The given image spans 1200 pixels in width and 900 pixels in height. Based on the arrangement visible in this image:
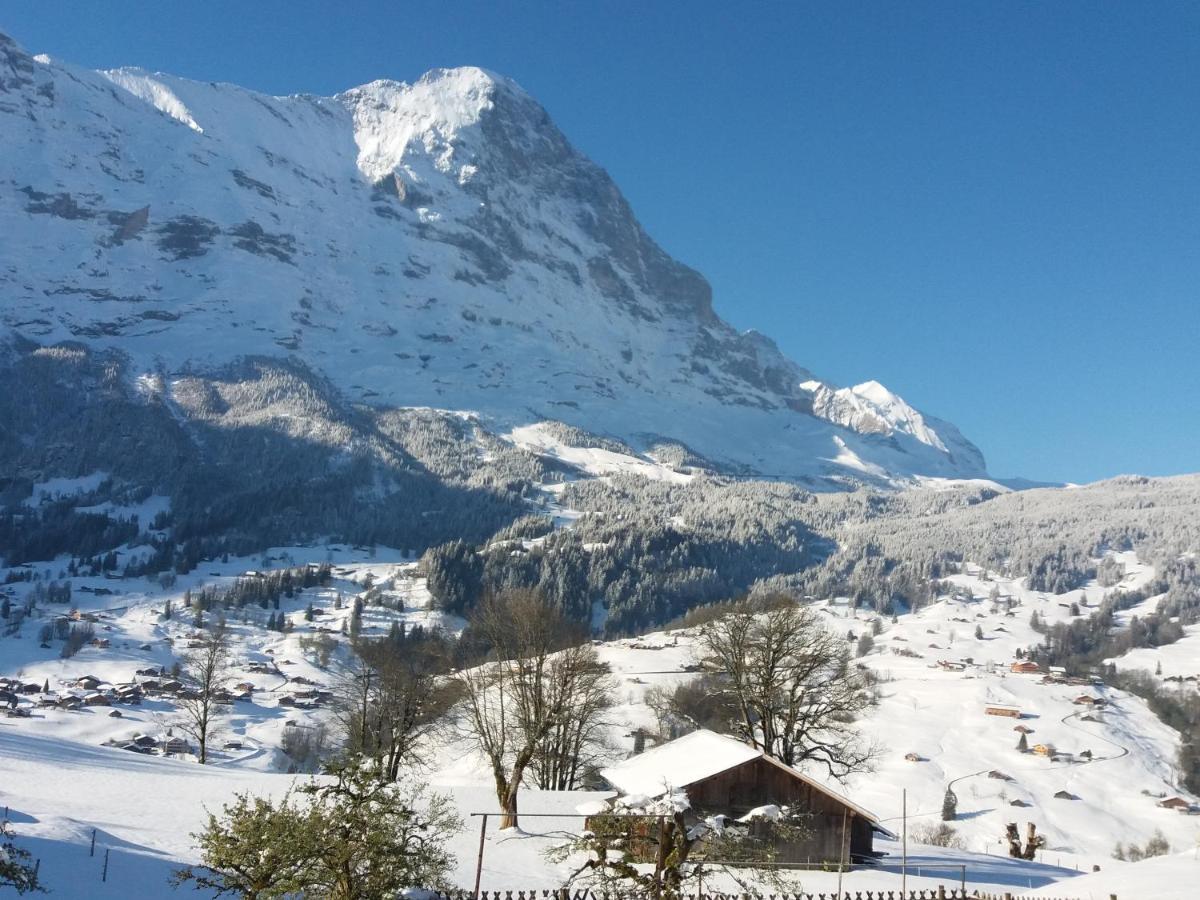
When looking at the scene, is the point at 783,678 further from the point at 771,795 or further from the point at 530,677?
the point at 530,677

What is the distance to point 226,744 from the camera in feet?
309

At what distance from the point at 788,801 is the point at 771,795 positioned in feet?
2.20

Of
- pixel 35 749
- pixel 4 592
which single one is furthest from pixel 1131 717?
pixel 4 592

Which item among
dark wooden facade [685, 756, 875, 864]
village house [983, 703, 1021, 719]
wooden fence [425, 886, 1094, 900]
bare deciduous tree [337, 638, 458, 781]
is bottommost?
wooden fence [425, 886, 1094, 900]

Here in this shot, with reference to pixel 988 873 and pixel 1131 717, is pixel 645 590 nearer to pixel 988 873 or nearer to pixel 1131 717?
pixel 1131 717

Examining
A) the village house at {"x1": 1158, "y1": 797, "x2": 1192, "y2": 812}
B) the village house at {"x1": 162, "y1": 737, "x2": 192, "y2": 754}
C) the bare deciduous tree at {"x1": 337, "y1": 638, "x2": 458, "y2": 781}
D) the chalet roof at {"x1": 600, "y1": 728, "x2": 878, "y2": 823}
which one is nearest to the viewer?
the chalet roof at {"x1": 600, "y1": 728, "x2": 878, "y2": 823}

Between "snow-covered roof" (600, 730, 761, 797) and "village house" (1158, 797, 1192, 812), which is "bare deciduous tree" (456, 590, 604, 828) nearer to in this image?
"snow-covered roof" (600, 730, 761, 797)

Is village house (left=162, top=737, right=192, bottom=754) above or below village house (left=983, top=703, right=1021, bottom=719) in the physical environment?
below

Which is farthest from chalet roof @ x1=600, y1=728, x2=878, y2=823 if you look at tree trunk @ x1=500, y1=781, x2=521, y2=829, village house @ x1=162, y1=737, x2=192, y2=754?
village house @ x1=162, y1=737, x2=192, y2=754

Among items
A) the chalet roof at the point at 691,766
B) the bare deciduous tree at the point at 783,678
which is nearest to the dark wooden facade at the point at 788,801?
the chalet roof at the point at 691,766

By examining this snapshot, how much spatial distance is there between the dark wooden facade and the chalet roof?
0.55 ft

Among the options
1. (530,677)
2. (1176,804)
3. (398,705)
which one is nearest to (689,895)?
(530,677)

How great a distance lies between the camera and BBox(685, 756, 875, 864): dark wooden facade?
110ft

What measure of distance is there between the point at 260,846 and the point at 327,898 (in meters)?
1.82
